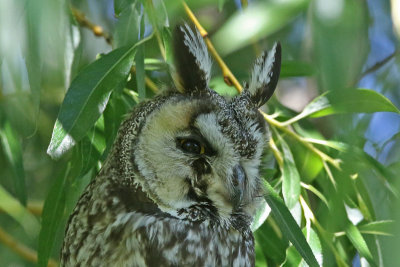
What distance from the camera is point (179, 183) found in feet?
6.34

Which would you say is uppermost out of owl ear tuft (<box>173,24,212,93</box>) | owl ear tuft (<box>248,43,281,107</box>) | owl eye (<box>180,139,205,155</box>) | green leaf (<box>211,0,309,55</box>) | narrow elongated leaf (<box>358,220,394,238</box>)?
green leaf (<box>211,0,309,55</box>)

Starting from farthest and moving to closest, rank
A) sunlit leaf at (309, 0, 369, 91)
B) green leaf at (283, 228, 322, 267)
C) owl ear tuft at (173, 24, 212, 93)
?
green leaf at (283, 228, 322, 267), owl ear tuft at (173, 24, 212, 93), sunlit leaf at (309, 0, 369, 91)

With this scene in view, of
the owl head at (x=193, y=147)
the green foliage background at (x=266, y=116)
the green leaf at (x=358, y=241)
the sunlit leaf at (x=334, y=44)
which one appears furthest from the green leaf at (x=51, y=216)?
the sunlit leaf at (x=334, y=44)

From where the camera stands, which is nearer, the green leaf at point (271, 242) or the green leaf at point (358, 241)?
the green leaf at point (358, 241)

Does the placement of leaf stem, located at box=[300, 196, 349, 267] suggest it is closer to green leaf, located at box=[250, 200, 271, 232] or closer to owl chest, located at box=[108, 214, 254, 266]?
green leaf, located at box=[250, 200, 271, 232]

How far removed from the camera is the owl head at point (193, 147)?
191 cm

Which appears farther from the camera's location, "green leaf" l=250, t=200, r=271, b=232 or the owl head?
"green leaf" l=250, t=200, r=271, b=232

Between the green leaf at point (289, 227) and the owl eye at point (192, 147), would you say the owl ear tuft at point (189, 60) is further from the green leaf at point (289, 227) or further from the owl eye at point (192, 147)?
the green leaf at point (289, 227)

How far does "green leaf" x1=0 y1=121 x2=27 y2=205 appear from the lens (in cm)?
236

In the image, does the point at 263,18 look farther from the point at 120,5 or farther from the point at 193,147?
the point at 120,5

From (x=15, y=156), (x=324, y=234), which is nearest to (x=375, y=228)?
(x=324, y=234)

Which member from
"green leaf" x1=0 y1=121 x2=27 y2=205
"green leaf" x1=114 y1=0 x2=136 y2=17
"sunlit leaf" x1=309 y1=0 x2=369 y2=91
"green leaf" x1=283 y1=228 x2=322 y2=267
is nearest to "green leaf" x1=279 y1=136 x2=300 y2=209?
"green leaf" x1=283 y1=228 x2=322 y2=267

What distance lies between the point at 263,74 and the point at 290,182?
37 centimetres

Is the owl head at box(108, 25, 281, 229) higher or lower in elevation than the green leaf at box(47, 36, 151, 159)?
lower
